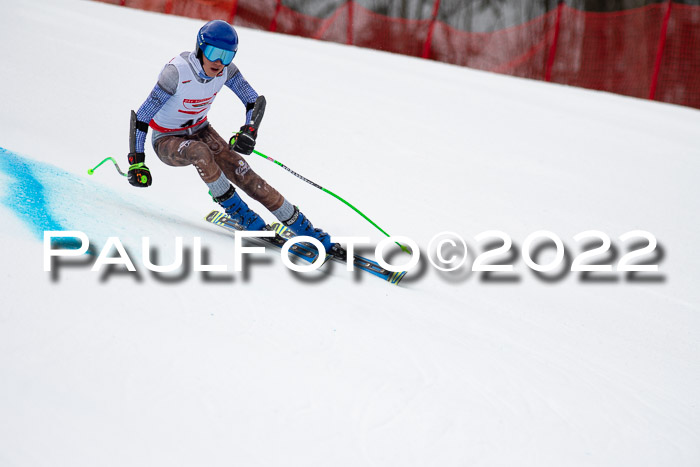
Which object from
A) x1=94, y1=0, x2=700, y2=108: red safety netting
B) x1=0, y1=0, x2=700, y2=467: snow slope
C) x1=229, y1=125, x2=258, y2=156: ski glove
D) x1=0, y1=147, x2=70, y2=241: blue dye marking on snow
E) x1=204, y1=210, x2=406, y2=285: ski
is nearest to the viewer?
x1=0, y1=0, x2=700, y2=467: snow slope

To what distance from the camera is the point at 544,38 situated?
943cm

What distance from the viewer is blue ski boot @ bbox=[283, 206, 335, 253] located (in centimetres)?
427

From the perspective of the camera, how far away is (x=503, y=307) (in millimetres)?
4230

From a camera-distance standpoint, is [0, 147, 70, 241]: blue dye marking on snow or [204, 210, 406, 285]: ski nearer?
[0, 147, 70, 241]: blue dye marking on snow

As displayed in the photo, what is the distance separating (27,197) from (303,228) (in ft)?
6.08

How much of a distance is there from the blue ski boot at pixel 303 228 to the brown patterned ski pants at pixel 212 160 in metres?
0.14

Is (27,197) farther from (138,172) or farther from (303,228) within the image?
(303,228)

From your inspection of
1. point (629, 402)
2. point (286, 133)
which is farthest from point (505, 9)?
point (629, 402)

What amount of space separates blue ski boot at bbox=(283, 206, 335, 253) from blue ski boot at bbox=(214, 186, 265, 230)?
0.93 feet

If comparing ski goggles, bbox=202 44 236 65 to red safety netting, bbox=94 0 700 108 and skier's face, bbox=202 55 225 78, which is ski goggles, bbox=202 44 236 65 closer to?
skier's face, bbox=202 55 225 78

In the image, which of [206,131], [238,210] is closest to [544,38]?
[206,131]

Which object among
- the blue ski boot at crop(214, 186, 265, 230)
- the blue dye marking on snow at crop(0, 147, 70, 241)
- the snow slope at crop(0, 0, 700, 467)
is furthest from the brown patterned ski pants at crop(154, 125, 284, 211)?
the blue dye marking on snow at crop(0, 147, 70, 241)

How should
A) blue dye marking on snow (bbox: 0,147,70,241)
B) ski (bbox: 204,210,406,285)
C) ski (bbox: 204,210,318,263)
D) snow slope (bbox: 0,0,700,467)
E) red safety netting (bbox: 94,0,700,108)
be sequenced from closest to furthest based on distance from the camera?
1. snow slope (bbox: 0,0,700,467)
2. blue dye marking on snow (bbox: 0,147,70,241)
3. ski (bbox: 204,210,406,285)
4. ski (bbox: 204,210,318,263)
5. red safety netting (bbox: 94,0,700,108)

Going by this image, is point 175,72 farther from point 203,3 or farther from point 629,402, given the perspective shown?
point 203,3
